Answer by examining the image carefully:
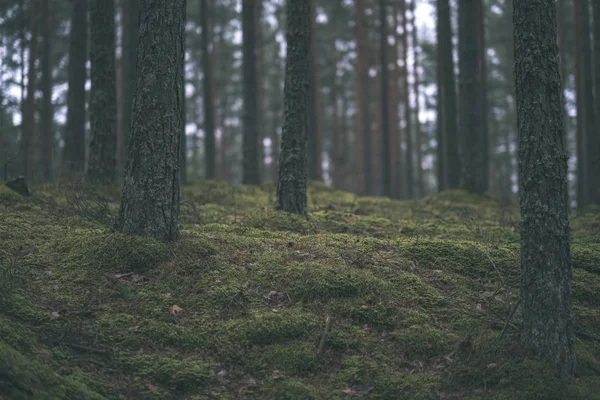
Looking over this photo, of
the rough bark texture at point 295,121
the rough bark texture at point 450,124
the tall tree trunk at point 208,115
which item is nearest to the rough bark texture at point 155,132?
the rough bark texture at point 295,121

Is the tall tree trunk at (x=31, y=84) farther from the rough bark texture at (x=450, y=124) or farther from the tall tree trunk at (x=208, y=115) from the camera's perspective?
the rough bark texture at (x=450, y=124)

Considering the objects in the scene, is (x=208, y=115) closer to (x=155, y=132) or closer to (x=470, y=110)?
(x=470, y=110)

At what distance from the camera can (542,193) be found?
198 inches

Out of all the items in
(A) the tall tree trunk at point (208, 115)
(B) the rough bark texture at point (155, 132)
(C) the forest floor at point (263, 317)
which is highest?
(A) the tall tree trunk at point (208, 115)

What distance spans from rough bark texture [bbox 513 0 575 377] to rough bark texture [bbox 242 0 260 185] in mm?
12478

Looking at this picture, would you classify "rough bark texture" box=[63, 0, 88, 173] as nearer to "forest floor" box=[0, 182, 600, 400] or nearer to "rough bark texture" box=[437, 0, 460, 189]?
"forest floor" box=[0, 182, 600, 400]

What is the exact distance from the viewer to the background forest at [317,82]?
14828mm

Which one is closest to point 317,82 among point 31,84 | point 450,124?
point 450,124

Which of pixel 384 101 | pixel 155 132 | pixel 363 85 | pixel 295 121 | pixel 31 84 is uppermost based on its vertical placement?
pixel 363 85

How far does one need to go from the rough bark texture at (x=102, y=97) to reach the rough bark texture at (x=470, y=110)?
364 inches

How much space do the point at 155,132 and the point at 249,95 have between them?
11.1 meters

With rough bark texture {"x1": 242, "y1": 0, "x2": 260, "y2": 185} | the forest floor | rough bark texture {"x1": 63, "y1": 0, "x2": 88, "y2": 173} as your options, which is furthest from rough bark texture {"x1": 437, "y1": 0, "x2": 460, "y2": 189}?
rough bark texture {"x1": 63, "y1": 0, "x2": 88, "y2": 173}

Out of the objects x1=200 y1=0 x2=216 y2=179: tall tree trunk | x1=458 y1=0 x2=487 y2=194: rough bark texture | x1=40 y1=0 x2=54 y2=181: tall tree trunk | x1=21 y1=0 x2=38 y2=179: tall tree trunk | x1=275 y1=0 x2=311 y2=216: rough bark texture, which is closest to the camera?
x1=275 y1=0 x2=311 y2=216: rough bark texture

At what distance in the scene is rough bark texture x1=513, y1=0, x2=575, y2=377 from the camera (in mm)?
4902
